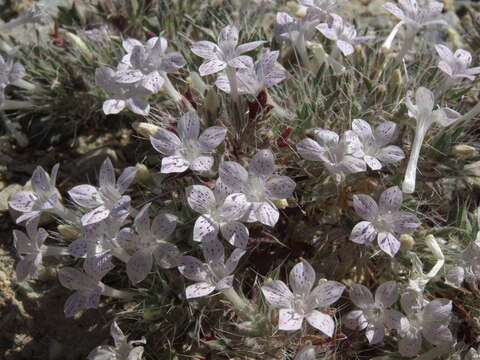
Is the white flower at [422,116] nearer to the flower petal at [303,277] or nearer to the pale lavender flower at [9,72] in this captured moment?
the flower petal at [303,277]

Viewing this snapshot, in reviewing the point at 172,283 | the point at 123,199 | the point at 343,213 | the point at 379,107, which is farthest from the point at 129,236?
the point at 379,107

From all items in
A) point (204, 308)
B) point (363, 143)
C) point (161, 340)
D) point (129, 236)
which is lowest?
point (161, 340)

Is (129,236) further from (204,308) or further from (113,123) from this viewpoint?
(113,123)

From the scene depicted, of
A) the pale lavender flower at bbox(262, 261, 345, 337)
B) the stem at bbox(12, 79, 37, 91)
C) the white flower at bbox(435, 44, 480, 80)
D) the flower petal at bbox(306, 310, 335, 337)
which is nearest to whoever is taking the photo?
the flower petal at bbox(306, 310, 335, 337)

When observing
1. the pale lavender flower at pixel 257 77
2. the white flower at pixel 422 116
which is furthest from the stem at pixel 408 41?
the pale lavender flower at pixel 257 77

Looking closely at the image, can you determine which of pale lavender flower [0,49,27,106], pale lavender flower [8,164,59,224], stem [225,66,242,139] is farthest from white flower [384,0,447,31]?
pale lavender flower [0,49,27,106]

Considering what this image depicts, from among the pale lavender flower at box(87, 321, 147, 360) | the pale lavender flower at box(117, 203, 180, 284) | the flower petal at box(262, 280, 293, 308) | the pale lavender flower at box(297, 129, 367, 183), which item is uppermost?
the pale lavender flower at box(297, 129, 367, 183)

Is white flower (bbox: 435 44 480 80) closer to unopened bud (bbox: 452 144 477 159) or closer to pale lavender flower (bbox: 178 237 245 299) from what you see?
unopened bud (bbox: 452 144 477 159)
